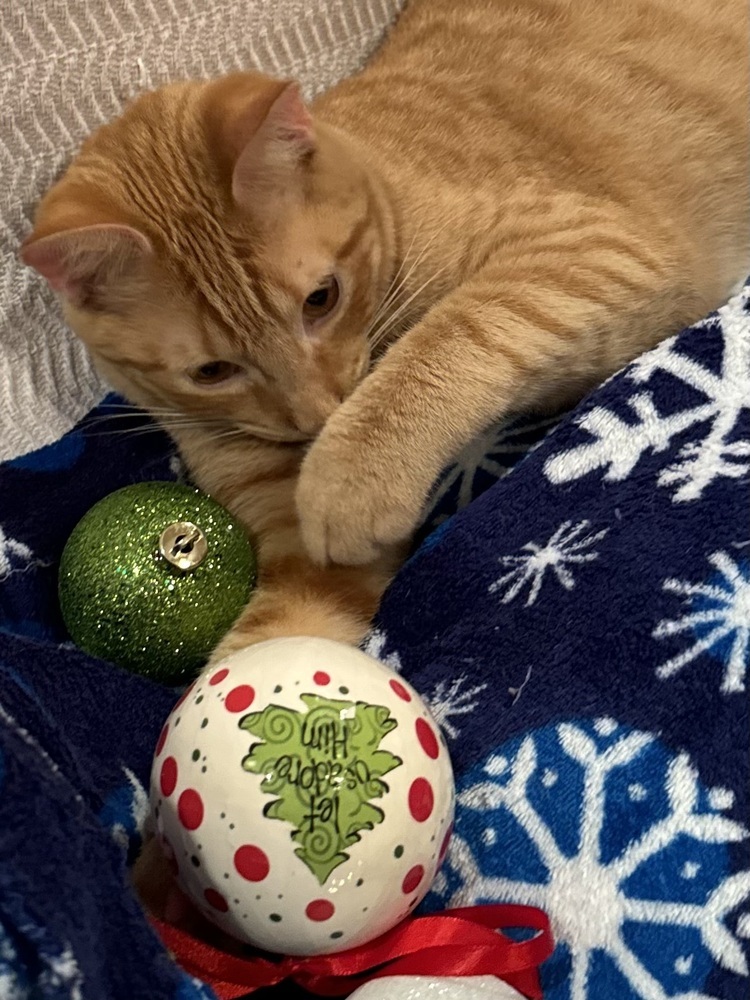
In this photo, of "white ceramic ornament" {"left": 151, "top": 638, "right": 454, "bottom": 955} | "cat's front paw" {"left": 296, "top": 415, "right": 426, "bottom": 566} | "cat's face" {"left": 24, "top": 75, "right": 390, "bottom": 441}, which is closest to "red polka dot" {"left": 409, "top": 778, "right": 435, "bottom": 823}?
"white ceramic ornament" {"left": 151, "top": 638, "right": 454, "bottom": 955}

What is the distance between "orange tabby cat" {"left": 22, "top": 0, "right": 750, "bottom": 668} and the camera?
3.20ft

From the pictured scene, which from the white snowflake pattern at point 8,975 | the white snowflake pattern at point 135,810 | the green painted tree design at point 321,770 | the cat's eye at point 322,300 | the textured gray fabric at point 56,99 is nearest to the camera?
the white snowflake pattern at point 8,975

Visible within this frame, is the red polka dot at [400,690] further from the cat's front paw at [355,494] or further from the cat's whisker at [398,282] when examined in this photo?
the cat's whisker at [398,282]

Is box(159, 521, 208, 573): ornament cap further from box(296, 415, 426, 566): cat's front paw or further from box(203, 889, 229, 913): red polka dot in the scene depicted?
box(203, 889, 229, 913): red polka dot

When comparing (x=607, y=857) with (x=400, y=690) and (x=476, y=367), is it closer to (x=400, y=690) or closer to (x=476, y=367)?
(x=400, y=690)

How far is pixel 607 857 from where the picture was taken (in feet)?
2.44

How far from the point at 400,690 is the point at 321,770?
0.11 meters

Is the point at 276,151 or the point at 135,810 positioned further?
the point at 276,151

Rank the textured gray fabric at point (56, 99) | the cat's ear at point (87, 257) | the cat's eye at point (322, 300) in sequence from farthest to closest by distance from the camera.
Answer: the textured gray fabric at point (56, 99) → the cat's eye at point (322, 300) → the cat's ear at point (87, 257)

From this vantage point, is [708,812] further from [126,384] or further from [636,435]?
[126,384]

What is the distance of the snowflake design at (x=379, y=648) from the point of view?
3.11ft

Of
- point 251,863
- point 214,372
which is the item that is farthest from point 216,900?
point 214,372

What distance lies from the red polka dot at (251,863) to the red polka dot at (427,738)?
0.14 metres

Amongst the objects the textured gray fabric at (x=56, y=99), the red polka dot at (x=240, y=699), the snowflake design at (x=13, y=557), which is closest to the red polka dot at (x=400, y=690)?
the red polka dot at (x=240, y=699)
